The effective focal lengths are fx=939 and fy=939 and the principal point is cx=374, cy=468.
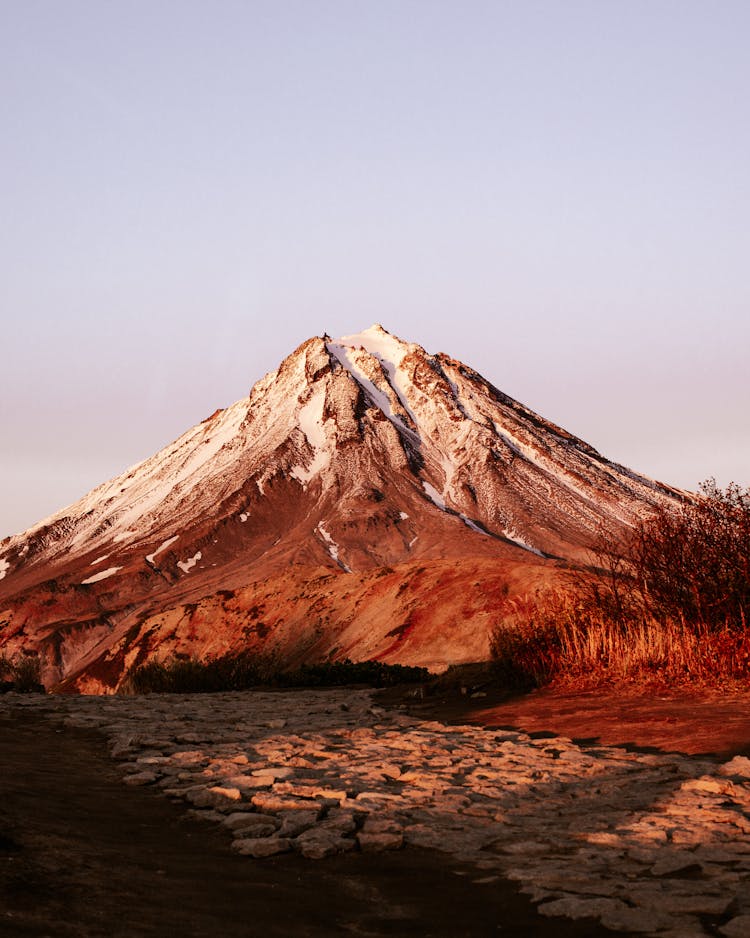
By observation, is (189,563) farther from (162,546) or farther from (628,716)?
(628,716)

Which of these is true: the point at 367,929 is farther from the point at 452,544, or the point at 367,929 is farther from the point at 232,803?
the point at 452,544

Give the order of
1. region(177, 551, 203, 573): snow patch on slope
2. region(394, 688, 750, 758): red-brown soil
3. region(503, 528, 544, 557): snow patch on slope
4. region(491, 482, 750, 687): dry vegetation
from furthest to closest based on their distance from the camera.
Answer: region(177, 551, 203, 573): snow patch on slope
region(503, 528, 544, 557): snow patch on slope
region(491, 482, 750, 687): dry vegetation
region(394, 688, 750, 758): red-brown soil

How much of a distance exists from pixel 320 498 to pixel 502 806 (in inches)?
4145

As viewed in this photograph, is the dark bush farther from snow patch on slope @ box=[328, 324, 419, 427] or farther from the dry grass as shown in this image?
snow patch on slope @ box=[328, 324, 419, 427]

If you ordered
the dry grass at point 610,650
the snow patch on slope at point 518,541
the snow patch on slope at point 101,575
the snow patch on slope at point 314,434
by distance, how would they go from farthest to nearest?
the snow patch on slope at point 314,434
the snow patch on slope at point 101,575
the snow patch on slope at point 518,541
the dry grass at point 610,650

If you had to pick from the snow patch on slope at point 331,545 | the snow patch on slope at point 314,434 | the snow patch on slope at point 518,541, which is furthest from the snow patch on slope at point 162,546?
the snow patch on slope at point 518,541

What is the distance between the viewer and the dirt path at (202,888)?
163 inches

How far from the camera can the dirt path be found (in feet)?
13.6

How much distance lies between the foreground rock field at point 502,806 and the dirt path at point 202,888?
21cm

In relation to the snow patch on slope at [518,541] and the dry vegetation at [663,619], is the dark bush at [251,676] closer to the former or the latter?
the dry vegetation at [663,619]

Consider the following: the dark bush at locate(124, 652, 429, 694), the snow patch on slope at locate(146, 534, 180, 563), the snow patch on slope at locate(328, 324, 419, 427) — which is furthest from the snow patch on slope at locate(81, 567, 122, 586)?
the dark bush at locate(124, 652, 429, 694)

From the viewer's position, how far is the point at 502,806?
693 centimetres

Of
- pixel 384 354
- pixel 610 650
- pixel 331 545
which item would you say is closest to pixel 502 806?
pixel 610 650

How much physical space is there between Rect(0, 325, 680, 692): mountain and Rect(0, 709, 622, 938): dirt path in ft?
179
